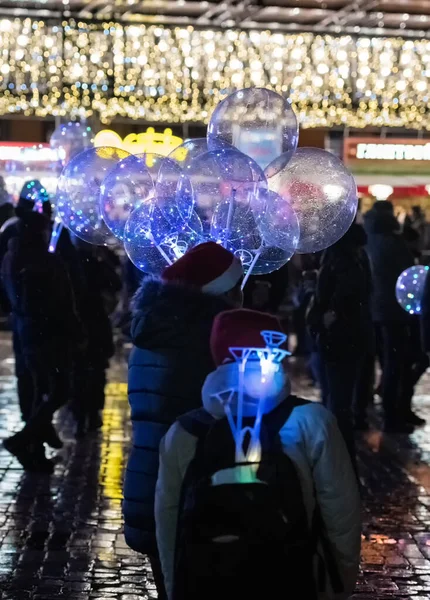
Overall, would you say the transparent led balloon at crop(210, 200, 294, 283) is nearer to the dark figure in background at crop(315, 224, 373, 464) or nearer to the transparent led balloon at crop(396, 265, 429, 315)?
the dark figure in background at crop(315, 224, 373, 464)

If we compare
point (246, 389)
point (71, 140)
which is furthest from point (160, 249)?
point (71, 140)

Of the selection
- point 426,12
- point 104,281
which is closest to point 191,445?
→ point 104,281

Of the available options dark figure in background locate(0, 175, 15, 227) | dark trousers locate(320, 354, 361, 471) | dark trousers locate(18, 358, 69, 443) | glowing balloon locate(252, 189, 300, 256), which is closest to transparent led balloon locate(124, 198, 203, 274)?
glowing balloon locate(252, 189, 300, 256)

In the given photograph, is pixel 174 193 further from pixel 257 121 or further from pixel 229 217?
pixel 257 121

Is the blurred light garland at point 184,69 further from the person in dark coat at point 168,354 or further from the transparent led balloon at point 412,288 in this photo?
the person in dark coat at point 168,354

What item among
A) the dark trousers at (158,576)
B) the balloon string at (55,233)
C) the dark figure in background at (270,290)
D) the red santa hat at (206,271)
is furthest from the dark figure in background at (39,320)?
the red santa hat at (206,271)

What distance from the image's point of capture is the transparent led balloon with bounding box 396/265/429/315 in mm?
8734

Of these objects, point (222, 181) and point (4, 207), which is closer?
point (222, 181)

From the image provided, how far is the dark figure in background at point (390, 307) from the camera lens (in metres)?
10.0

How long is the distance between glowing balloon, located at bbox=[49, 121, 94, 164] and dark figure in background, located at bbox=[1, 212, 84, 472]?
2.41 meters

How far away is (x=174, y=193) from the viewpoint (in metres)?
5.46

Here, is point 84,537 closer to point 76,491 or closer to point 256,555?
point 76,491

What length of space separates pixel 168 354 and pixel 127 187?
1.73m

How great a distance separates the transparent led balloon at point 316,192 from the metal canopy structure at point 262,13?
29.0 feet
